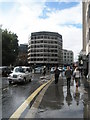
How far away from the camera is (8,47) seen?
61.5 m

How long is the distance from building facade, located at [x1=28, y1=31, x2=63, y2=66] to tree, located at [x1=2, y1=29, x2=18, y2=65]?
79563 mm

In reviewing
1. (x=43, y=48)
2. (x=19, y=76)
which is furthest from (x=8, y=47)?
(x=43, y=48)

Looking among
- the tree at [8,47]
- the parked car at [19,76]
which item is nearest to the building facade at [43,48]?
the tree at [8,47]

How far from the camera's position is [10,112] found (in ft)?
31.0

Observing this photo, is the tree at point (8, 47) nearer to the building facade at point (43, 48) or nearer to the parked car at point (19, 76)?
the parked car at point (19, 76)

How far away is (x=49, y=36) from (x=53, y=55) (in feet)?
37.5

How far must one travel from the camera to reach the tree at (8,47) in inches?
2392

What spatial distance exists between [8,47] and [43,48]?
8519 cm

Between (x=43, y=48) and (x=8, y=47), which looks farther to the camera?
(x=43, y=48)

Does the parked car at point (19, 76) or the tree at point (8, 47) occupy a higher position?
the tree at point (8, 47)

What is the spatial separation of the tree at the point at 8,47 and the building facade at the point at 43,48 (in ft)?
261

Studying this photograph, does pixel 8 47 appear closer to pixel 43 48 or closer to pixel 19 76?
pixel 19 76

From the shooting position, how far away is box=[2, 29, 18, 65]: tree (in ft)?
199

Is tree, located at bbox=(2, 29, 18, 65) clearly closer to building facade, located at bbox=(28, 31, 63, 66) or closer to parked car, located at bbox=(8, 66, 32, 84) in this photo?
parked car, located at bbox=(8, 66, 32, 84)
